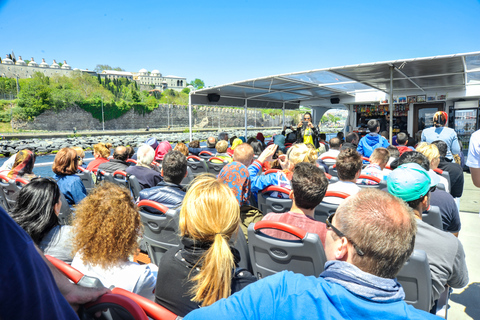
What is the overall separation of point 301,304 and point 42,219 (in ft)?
6.16

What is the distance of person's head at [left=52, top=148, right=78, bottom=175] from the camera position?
11.5ft

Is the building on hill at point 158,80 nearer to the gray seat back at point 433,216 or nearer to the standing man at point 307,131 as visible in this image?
the standing man at point 307,131

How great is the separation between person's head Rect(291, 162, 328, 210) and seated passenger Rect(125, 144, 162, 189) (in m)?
2.29

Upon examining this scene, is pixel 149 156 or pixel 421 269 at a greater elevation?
pixel 149 156

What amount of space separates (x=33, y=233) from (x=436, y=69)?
7.71 m

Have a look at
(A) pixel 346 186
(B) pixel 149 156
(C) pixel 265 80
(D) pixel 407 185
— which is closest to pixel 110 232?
(D) pixel 407 185

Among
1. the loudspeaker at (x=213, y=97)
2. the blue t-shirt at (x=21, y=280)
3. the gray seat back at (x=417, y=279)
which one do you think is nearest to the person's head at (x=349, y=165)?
the gray seat back at (x=417, y=279)

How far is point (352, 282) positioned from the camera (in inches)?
34.2

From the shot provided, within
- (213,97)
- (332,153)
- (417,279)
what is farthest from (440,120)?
(213,97)

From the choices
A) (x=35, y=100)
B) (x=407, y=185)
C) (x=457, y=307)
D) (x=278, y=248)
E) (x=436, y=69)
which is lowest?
(x=457, y=307)

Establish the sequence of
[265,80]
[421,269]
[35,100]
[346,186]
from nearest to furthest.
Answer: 1. [421,269]
2. [346,186]
3. [265,80]
4. [35,100]

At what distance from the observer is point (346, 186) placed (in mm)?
2754

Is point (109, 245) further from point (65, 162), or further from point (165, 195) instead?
point (65, 162)

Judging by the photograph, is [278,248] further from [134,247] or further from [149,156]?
[149,156]
